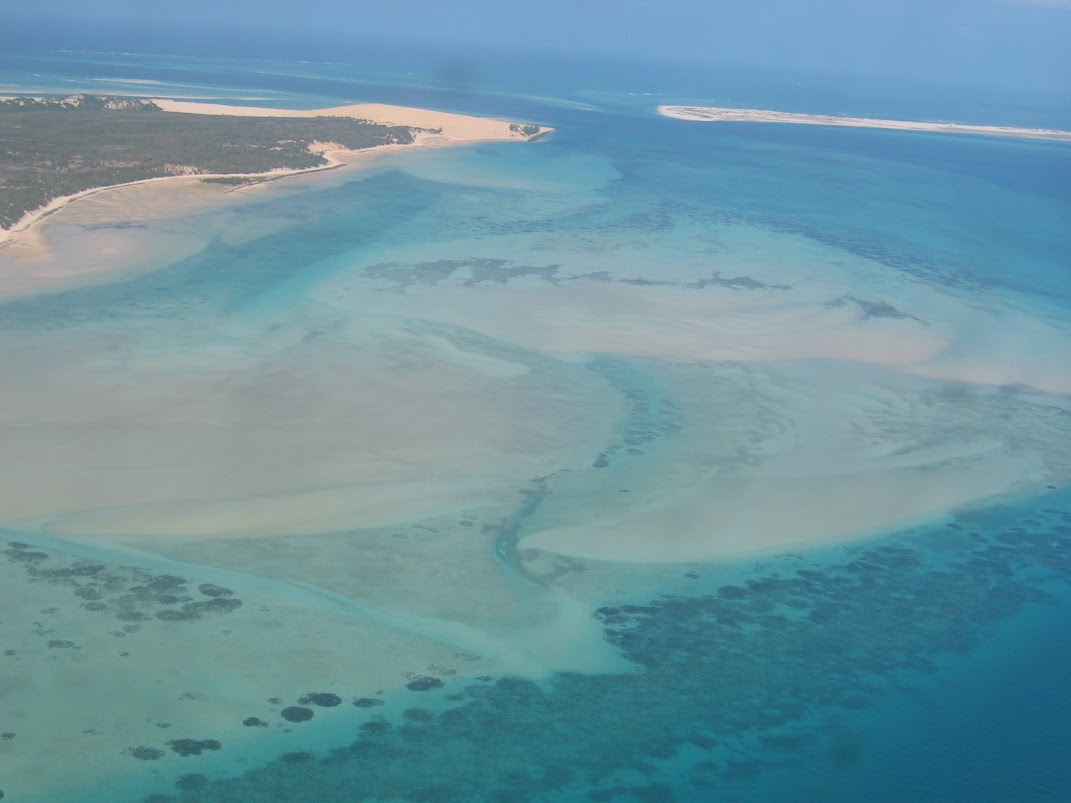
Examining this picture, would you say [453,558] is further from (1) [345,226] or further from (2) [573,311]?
(1) [345,226]

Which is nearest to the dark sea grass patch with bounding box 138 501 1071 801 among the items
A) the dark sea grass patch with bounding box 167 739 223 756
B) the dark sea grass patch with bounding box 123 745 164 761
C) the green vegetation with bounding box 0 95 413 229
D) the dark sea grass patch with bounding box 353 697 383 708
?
the dark sea grass patch with bounding box 353 697 383 708

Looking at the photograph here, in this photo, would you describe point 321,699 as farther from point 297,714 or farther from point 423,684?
point 423,684

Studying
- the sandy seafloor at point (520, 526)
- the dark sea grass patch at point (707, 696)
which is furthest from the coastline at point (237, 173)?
the dark sea grass patch at point (707, 696)

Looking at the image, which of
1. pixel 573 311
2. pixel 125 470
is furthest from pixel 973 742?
pixel 573 311

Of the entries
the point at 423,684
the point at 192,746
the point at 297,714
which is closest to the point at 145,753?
the point at 192,746

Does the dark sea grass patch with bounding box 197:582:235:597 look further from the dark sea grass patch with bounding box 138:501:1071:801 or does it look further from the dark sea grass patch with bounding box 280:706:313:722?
the dark sea grass patch with bounding box 138:501:1071:801

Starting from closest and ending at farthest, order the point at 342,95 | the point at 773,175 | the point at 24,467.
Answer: the point at 24,467 < the point at 773,175 < the point at 342,95

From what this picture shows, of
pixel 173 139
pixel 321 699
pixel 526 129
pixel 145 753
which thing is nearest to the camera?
pixel 145 753
